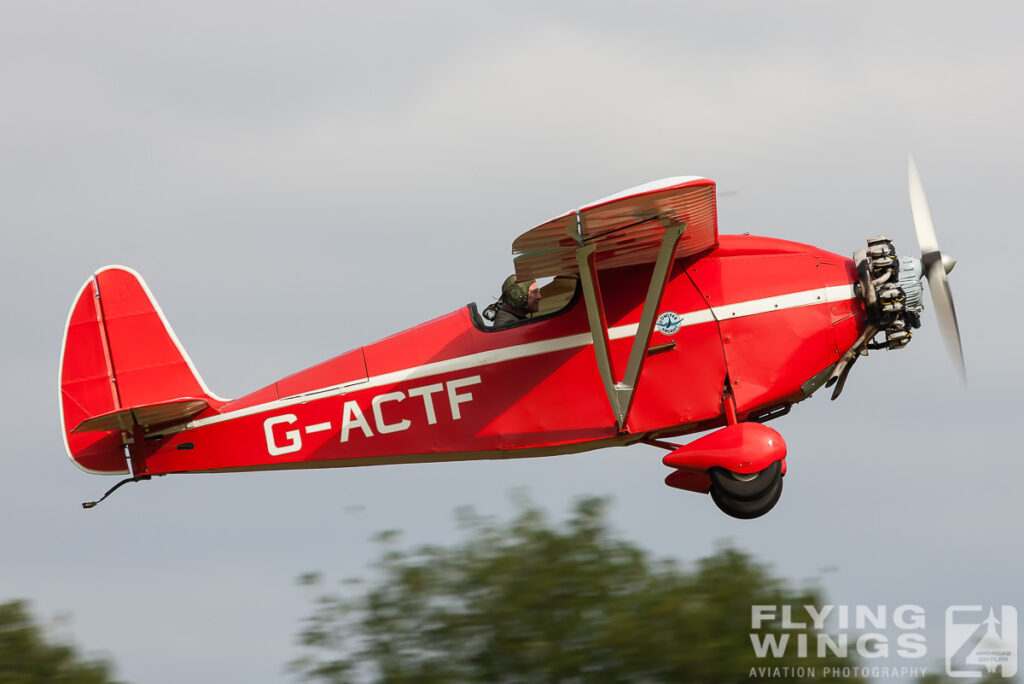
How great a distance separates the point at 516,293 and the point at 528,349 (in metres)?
0.53

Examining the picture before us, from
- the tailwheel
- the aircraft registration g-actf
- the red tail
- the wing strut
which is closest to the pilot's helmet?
the aircraft registration g-actf

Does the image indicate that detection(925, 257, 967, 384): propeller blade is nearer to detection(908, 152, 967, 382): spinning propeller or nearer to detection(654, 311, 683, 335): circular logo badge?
detection(908, 152, 967, 382): spinning propeller

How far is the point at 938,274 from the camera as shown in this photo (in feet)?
40.4

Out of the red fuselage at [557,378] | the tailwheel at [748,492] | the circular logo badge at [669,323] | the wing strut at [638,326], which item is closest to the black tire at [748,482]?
the tailwheel at [748,492]

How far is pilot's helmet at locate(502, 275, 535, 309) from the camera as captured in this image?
12352mm

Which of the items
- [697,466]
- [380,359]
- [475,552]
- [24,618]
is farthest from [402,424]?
[24,618]

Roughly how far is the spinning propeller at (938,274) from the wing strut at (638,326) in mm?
2433

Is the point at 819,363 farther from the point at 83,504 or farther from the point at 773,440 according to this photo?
the point at 83,504

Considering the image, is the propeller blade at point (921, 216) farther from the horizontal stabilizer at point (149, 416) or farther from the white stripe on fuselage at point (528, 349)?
the horizontal stabilizer at point (149, 416)

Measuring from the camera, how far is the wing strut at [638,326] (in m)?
11.4

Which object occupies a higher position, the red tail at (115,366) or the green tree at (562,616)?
the red tail at (115,366)

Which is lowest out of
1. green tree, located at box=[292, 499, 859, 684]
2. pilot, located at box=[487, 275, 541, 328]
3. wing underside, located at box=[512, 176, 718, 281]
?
green tree, located at box=[292, 499, 859, 684]

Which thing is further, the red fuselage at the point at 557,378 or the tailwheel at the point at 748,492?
the red fuselage at the point at 557,378

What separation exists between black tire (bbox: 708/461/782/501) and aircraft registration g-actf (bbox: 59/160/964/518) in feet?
0.04
